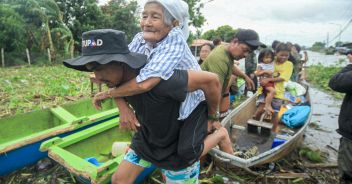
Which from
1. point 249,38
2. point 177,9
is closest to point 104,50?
point 177,9

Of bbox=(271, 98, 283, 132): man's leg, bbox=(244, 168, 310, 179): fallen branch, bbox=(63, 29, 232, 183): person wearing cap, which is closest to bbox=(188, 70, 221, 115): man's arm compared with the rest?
bbox=(63, 29, 232, 183): person wearing cap

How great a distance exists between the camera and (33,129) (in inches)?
168

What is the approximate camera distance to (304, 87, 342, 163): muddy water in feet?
19.3

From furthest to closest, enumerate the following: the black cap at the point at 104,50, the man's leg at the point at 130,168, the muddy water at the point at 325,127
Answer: the muddy water at the point at 325,127, the man's leg at the point at 130,168, the black cap at the point at 104,50

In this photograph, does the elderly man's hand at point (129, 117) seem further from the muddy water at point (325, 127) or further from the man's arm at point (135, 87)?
the muddy water at point (325, 127)

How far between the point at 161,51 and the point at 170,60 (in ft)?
0.33

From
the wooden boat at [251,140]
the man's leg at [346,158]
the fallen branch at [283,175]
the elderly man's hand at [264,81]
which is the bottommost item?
the fallen branch at [283,175]

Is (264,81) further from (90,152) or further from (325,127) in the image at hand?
(90,152)

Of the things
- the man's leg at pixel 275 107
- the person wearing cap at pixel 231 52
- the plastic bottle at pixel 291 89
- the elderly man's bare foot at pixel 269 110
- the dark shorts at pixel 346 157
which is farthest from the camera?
the plastic bottle at pixel 291 89

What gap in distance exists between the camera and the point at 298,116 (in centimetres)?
579

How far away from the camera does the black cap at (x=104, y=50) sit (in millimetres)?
1466

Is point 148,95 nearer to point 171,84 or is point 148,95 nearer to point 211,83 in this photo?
point 171,84

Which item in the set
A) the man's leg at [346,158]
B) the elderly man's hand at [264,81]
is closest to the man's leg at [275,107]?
the elderly man's hand at [264,81]

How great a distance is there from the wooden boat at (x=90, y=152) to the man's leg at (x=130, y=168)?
56cm
